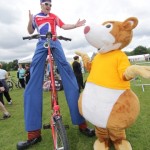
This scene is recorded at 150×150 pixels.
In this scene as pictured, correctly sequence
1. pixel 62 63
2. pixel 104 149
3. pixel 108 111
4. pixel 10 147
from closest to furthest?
pixel 108 111 < pixel 104 149 < pixel 62 63 < pixel 10 147

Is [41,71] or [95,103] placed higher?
[41,71]

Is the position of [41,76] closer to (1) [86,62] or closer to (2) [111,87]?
(1) [86,62]

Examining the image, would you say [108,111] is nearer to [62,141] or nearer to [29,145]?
[62,141]

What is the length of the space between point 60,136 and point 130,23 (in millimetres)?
1607

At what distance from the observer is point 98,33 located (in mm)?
3146

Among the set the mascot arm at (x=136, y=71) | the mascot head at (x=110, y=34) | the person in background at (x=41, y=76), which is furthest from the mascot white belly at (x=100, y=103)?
the person in background at (x=41, y=76)

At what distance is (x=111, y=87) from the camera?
304 centimetres

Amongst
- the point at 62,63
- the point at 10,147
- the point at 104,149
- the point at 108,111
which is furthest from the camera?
the point at 10,147

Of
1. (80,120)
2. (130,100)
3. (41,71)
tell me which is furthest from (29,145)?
(130,100)

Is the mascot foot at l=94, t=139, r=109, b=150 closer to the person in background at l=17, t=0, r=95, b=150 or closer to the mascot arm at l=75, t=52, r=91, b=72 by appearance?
the person in background at l=17, t=0, r=95, b=150

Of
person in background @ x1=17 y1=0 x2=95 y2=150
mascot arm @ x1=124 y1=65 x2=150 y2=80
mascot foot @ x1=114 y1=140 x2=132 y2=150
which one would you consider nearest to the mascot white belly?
mascot arm @ x1=124 y1=65 x2=150 y2=80

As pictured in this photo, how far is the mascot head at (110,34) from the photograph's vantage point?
10.3ft

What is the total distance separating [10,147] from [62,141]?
57.8 inches

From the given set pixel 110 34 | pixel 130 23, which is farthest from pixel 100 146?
pixel 130 23
